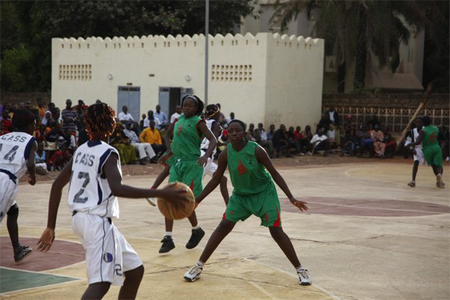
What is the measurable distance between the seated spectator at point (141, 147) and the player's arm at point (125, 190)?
16691mm

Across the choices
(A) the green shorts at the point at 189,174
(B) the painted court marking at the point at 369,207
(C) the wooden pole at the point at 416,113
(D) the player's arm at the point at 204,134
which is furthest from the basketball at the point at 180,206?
(C) the wooden pole at the point at 416,113

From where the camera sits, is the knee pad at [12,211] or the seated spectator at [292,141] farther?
the seated spectator at [292,141]

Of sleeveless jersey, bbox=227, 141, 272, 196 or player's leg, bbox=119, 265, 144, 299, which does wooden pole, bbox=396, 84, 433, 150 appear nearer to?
sleeveless jersey, bbox=227, 141, 272, 196

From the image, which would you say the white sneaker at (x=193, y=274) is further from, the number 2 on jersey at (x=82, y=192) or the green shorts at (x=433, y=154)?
the green shorts at (x=433, y=154)

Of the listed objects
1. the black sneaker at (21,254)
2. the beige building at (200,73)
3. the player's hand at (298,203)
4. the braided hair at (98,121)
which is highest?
the beige building at (200,73)

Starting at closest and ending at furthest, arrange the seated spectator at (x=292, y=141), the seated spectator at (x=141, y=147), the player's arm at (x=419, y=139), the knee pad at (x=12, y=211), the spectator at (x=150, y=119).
A: 1. the knee pad at (x=12, y=211)
2. the player's arm at (x=419, y=139)
3. the seated spectator at (x=141, y=147)
4. the spectator at (x=150, y=119)
5. the seated spectator at (x=292, y=141)

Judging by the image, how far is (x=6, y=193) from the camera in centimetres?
782

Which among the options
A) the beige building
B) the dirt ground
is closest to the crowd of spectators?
the dirt ground

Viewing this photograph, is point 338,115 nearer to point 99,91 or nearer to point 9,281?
point 99,91

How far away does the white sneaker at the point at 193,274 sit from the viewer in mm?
7664

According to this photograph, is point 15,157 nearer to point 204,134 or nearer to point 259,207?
point 204,134

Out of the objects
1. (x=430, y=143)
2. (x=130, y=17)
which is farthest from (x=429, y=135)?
(x=130, y=17)

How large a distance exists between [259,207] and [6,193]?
2.63 m

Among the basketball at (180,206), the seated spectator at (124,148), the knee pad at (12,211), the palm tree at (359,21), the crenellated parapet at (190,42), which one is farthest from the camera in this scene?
the palm tree at (359,21)
